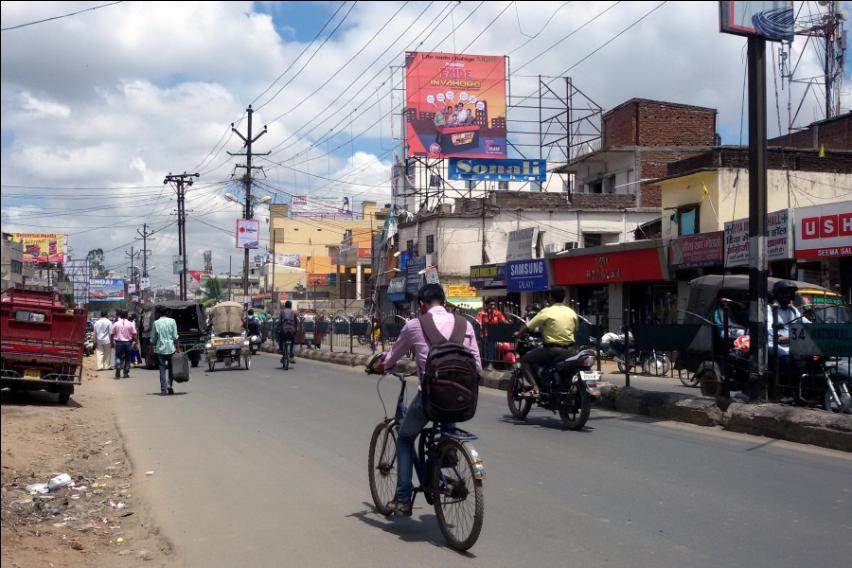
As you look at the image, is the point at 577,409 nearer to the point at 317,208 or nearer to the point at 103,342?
the point at 103,342

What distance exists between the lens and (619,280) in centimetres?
2898

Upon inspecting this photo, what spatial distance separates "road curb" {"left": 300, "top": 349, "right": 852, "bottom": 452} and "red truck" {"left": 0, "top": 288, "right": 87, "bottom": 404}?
9.52m

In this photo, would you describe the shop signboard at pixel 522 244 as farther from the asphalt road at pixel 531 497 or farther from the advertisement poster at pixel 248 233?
the asphalt road at pixel 531 497

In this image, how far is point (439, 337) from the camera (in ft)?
18.1

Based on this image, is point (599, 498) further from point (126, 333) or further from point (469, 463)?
point (126, 333)

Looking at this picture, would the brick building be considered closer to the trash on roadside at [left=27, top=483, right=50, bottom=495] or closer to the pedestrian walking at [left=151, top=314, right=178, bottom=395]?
the pedestrian walking at [left=151, top=314, right=178, bottom=395]

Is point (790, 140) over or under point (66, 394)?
over

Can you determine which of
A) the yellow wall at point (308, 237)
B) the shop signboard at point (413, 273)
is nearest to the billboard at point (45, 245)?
the yellow wall at point (308, 237)

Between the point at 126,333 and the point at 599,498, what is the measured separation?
1783 cm

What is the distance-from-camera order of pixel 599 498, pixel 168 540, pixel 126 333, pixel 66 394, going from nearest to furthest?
pixel 168 540, pixel 599 498, pixel 66 394, pixel 126 333

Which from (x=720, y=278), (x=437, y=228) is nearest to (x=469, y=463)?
(x=720, y=278)

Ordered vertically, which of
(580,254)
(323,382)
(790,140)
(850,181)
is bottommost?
(323,382)

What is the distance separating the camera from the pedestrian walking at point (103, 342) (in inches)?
955

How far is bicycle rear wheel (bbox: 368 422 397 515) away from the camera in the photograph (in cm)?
613
